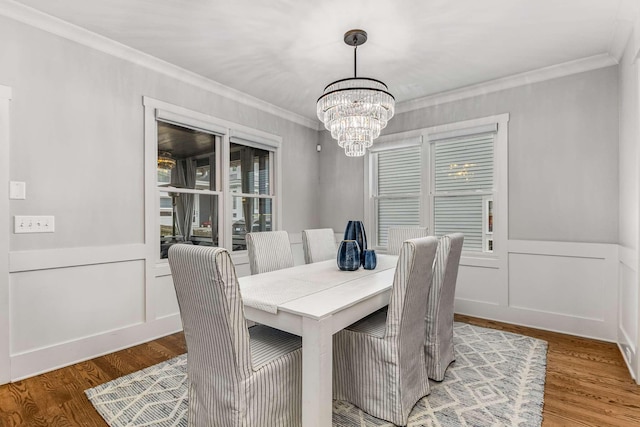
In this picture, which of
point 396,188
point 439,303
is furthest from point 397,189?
point 439,303

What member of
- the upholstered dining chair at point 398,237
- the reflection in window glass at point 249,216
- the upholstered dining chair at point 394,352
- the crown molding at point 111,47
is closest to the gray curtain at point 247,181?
the reflection in window glass at point 249,216

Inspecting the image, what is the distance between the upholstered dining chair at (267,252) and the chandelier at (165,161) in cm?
126

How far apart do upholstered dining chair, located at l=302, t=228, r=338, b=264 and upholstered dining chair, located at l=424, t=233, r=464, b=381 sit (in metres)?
1.27

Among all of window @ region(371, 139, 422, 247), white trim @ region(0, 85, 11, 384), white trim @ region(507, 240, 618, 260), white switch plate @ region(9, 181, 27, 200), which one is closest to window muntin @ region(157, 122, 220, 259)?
white switch plate @ region(9, 181, 27, 200)

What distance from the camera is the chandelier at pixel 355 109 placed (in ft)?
7.91

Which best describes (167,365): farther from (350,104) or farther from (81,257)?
(350,104)

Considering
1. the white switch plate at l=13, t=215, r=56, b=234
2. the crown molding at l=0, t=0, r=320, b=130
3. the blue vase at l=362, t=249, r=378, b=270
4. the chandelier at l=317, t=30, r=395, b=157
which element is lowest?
the blue vase at l=362, t=249, r=378, b=270

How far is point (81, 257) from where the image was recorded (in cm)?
259

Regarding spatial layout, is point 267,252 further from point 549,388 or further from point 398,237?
point 549,388

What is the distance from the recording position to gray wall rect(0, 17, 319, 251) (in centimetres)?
233

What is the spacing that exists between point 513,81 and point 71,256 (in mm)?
4340

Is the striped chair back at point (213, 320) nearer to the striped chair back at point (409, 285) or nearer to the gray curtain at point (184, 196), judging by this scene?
the striped chair back at point (409, 285)

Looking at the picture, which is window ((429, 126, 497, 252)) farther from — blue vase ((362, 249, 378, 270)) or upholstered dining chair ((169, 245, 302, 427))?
upholstered dining chair ((169, 245, 302, 427))

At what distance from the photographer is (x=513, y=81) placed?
344 centimetres
